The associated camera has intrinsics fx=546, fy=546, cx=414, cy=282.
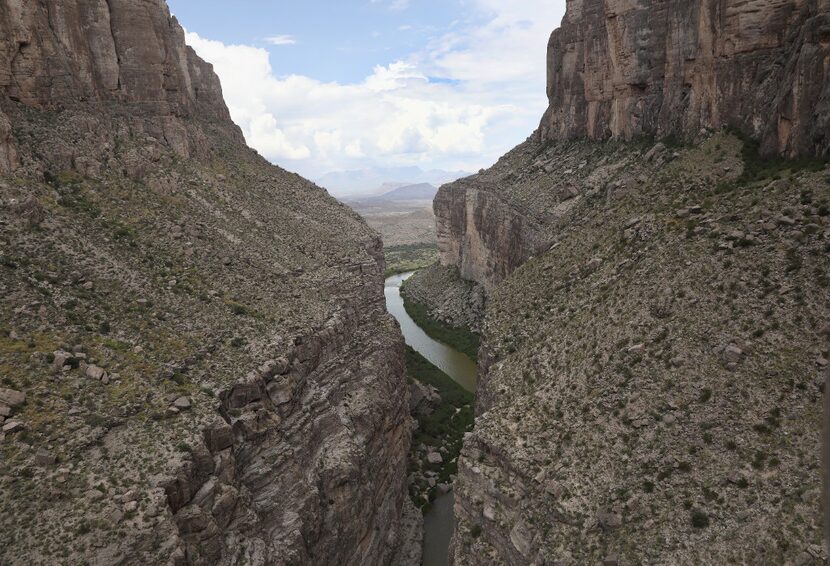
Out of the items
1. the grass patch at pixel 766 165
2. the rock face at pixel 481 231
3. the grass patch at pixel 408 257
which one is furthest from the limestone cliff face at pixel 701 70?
the grass patch at pixel 408 257

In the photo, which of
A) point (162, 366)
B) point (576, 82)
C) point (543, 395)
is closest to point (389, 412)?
point (543, 395)

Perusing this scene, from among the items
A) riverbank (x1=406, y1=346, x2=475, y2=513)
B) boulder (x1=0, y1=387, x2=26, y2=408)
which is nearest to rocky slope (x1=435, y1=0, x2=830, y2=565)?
riverbank (x1=406, y1=346, x2=475, y2=513)

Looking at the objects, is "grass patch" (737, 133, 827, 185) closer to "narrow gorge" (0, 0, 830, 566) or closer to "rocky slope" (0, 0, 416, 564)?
"narrow gorge" (0, 0, 830, 566)

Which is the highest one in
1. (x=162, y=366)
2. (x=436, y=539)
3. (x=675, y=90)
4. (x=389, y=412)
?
(x=675, y=90)

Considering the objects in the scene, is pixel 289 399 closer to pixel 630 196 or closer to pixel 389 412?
pixel 389 412

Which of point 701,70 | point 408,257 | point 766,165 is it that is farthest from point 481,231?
point 408,257
